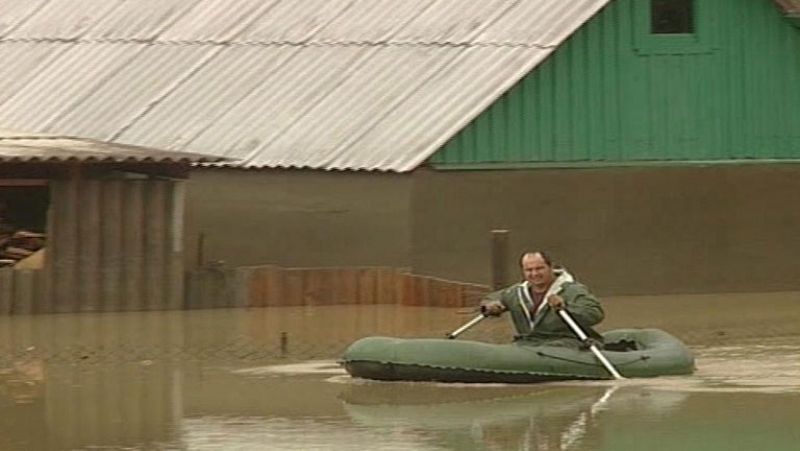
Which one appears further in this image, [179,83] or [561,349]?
[179,83]

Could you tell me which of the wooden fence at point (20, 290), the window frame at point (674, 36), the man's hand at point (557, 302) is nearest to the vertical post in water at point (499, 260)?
the window frame at point (674, 36)

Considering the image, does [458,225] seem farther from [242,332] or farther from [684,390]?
[684,390]

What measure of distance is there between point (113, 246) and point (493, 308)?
8.59m

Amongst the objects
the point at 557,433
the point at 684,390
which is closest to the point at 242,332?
the point at 684,390

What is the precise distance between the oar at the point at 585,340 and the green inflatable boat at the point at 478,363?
36 mm

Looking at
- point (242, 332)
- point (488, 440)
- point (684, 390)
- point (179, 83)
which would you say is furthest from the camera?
point (179, 83)

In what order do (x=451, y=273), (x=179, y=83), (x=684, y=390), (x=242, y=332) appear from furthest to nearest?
1. (x=179, y=83)
2. (x=451, y=273)
3. (x=242, y=332)
4. (x=684, y=390)

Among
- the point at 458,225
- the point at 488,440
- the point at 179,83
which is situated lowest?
the point at 488,440

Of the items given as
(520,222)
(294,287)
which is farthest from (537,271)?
(520,222)

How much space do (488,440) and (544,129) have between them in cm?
1403

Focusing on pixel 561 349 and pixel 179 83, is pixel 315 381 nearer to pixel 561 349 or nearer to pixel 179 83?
pixel 561 349

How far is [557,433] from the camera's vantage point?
1652 centimetres

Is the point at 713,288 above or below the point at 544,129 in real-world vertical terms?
below

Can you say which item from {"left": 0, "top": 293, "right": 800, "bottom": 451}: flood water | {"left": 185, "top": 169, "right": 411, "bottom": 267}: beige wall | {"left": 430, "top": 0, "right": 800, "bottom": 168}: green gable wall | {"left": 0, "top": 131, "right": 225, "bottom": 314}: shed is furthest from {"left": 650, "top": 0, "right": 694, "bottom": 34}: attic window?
{"left": 0, "top": 131, "right": 225, "bottom": 314}: shed
